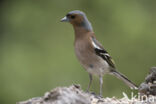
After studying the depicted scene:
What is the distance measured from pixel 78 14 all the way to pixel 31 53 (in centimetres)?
432

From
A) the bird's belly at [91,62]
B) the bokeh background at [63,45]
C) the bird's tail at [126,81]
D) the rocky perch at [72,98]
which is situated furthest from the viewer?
the bokeh background at [63,45]

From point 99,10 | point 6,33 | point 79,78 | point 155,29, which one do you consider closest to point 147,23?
point 155,29

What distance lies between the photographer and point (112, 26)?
37.3 ft

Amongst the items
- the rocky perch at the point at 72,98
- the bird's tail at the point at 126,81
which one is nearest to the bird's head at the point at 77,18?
the bird's tail at the point at 126,81

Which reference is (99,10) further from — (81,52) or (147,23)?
(81,52)

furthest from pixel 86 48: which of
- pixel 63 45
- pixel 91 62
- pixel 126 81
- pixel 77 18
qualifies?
pixel 63 45

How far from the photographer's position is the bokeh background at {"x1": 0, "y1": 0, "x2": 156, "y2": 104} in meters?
10.8

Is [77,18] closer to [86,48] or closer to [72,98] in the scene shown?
[86,48]

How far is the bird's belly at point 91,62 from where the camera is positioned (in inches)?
279

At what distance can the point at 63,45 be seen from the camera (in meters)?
11.2

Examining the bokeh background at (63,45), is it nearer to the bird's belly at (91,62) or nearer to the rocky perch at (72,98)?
the bird's belly at (91,62)

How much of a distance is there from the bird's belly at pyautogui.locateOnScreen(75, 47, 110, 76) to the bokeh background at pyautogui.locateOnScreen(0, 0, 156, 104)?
329cm

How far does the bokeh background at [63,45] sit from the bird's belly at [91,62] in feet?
10.8

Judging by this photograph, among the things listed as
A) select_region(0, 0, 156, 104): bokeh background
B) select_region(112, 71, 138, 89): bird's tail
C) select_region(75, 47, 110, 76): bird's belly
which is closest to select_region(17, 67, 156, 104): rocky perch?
select_region(75, 47, 110, 76): bird's belly
